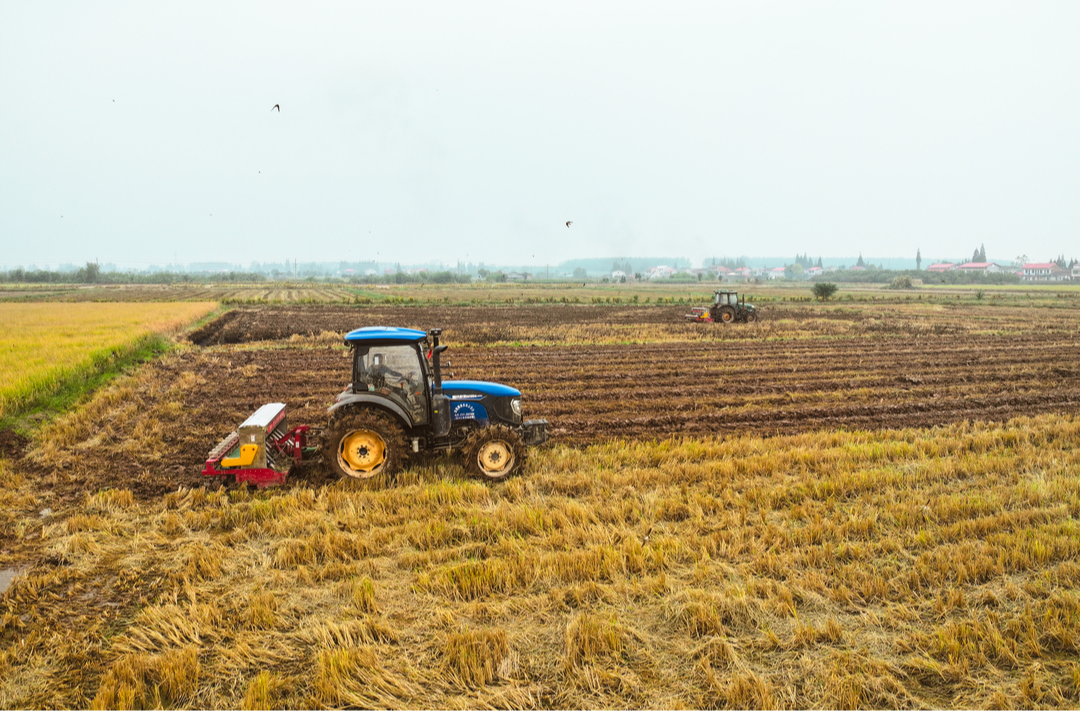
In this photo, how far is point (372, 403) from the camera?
26.9ft

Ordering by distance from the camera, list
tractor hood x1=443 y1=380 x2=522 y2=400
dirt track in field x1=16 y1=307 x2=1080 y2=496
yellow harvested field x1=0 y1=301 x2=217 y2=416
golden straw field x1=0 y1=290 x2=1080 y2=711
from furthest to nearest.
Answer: yellow harvested field x1=0 y1=301 x2=217 y2=416 → dirt track in field x1=16 y1=307 x2=1080 y2=496 → tractor hood x1=443 y1=380 x2=522 y2=400 → golden straw field x1=0 y1=290 x2=1080 y2=711

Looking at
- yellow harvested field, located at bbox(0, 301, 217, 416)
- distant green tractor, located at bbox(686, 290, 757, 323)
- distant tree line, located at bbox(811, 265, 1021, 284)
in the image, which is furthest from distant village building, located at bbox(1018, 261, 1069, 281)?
yellow harvested field, located at bbox(0, 301, 217, 416)

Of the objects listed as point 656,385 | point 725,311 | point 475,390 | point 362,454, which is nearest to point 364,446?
point 362,454

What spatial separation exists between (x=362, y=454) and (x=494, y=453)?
1729 mm

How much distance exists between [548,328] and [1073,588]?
82.1 feet

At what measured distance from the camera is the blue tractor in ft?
26.5

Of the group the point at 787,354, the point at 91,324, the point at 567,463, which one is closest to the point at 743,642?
the point at 567,463

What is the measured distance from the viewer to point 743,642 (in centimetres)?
491

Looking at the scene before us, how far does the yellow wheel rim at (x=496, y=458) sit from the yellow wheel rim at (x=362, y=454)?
1.29 m

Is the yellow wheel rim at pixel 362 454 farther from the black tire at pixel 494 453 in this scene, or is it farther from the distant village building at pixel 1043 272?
the distant village building at pixel 1043 272

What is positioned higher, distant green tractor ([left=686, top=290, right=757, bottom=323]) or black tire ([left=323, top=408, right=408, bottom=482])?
distant green tractor ([left=686, top=290, right=757, bottom=323])

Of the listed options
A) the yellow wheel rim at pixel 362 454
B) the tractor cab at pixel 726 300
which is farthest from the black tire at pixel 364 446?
the tractor cab at pixel 726 300

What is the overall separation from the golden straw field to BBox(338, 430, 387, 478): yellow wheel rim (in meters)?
0.31

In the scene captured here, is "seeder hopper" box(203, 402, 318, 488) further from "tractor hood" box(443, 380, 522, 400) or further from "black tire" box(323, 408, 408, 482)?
"tractor hood" box(443, 380, 522, 400)
